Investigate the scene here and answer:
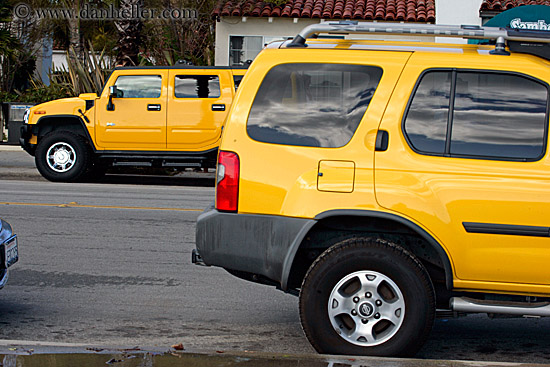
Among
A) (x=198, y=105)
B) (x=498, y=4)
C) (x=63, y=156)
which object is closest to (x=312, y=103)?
(x=198, y=105)

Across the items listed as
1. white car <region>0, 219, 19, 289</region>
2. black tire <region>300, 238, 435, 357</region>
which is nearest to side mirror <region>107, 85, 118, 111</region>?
white car <region>0, 219, 19, 289</region>

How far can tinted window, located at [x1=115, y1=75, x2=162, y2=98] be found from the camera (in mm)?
15001

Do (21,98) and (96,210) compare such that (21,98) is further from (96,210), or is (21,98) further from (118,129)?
(96,210)

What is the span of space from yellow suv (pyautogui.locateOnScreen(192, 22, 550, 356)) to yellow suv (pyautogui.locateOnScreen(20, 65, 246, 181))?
995 centimetres

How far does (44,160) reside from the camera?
50.4ft

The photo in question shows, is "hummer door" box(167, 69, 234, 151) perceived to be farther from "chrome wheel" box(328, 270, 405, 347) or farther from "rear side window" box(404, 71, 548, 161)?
"chrome wheel" box(328, 270, 405, 347)

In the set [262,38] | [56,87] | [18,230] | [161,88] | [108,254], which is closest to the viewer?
[108,254]

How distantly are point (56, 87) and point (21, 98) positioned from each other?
1133mm

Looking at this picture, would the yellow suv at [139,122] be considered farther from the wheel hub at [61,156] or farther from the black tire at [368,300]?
the black tire at [368,300]

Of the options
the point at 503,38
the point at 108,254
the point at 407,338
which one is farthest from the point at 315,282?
the point at 108,254

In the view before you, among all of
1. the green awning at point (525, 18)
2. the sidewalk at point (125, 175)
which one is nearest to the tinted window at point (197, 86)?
the sidewalk at point (125, 175)

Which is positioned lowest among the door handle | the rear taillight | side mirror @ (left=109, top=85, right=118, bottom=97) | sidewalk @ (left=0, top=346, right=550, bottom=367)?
sidewalk @ (left=0, top=346, right=550, bottom=367)

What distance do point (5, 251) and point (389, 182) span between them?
9.10 feet

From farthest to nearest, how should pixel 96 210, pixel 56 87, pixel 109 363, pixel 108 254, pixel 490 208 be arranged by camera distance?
pixel 56 87, pixel 96 210, pixel 108 254, pixel 490 208, pixel 109 363
